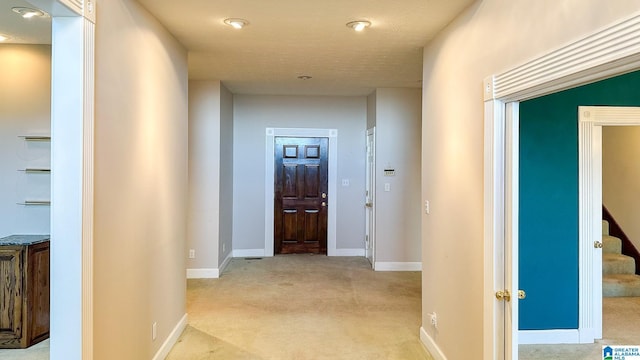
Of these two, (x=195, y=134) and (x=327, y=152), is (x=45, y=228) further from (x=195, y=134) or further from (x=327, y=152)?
(x=327, y=152)

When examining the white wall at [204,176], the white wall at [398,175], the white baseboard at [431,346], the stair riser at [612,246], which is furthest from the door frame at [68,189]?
the stair riser at [612,246]

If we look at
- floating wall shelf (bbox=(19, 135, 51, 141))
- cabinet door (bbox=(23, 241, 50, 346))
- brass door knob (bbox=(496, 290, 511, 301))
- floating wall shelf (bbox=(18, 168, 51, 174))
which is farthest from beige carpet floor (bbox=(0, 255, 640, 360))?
floating wall shelf (bbox=(19, 135, 51, 141))

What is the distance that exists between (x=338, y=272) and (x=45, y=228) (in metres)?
3.51

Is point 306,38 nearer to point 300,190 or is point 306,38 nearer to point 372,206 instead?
point 372,206

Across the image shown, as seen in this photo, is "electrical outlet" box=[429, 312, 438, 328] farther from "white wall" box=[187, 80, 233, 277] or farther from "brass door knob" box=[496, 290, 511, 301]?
"white wall" box=[187, 80, 233, 277]

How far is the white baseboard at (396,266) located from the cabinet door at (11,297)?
408 cm

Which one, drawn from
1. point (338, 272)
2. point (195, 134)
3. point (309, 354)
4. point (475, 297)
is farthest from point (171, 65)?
point (338, 272)

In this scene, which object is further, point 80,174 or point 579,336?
point 579,336

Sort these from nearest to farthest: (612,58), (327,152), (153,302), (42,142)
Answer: (612,58), (153,302), (42,142), (327,152)

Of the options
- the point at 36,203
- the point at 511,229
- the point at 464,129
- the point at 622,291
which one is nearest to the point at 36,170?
the point at 36,203

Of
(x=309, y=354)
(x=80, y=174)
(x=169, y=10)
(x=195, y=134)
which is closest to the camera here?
(x=80, y=174)

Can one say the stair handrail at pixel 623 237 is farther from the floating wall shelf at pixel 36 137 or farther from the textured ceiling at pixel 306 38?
the floating wall shelf at pixel 36 137

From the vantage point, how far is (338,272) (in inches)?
226

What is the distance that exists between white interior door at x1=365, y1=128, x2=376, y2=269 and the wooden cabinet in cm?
401
